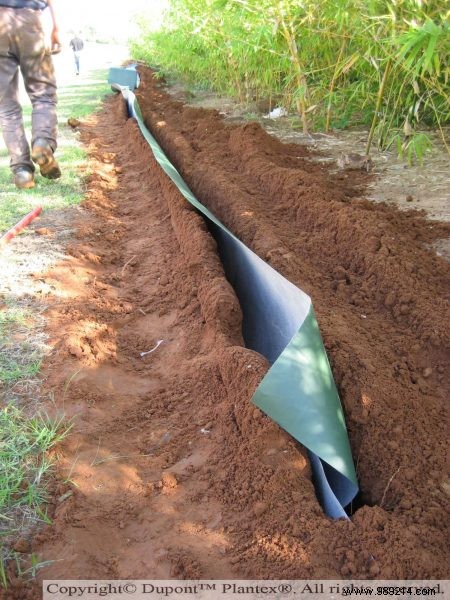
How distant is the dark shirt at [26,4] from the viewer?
3.77 meters

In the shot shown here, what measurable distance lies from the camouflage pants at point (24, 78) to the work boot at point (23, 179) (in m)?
0.07

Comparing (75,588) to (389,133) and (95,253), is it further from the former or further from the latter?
(389,133)

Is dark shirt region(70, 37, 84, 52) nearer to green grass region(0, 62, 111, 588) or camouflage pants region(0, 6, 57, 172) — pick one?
camouflage pants region(0, 6, 57, 172)

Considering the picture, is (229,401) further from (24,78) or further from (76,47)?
(76,47)

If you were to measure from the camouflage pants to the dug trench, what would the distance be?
1094 mm

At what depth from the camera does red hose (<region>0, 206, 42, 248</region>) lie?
3.16m

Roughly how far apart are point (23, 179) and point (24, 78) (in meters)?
0.83

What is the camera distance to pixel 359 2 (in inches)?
→ 132

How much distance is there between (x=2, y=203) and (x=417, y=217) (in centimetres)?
298

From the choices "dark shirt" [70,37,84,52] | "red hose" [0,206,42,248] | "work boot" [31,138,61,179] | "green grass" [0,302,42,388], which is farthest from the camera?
"dark shirt" [70,37,84,52]

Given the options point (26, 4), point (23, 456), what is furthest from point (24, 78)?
point (23, 456)

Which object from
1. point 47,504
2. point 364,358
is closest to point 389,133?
point 364,358
